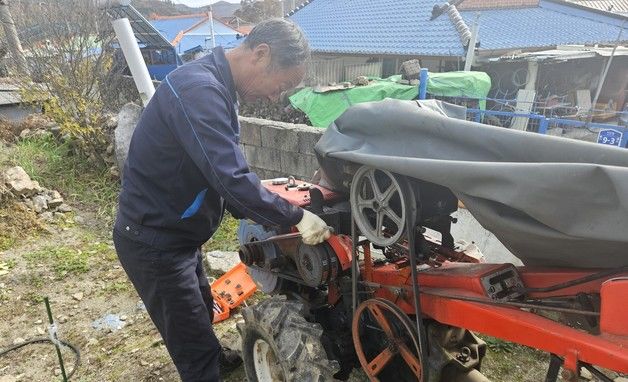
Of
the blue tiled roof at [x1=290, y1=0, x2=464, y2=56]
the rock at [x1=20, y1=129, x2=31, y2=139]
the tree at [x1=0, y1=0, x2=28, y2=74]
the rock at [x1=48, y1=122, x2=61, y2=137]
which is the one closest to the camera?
the tree at [x1=0, y1=0, x2=28, y2=74]

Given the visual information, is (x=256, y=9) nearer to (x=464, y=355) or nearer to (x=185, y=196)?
(x=185, y=196)

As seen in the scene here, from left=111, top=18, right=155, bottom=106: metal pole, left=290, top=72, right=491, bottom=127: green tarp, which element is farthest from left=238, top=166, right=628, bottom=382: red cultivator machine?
left=290, top=72, right=491, bottom=127: green tarp

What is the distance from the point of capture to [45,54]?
6.99 m

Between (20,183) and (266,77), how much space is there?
4.98 meters

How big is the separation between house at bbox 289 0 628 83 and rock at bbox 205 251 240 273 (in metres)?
12.1

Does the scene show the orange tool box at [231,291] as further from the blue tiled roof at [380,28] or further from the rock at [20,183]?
the blue tiled roof at [380,28]

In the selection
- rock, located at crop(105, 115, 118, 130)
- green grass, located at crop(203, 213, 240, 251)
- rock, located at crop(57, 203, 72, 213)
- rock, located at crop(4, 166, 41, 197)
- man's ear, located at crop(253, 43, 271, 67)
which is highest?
man's ear, located at crop(253, 43, 271, 67)

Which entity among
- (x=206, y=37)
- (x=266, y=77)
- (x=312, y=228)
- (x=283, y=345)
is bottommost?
(x=283, y=345)

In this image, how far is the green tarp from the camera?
860cm

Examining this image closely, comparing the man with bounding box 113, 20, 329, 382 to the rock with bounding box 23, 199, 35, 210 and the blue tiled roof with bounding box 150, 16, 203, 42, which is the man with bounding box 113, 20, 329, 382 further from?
the blue tiled roof with bounding box 150, 16, 203, 42

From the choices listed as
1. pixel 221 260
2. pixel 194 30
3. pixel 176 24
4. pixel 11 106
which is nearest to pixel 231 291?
pixel 221 260

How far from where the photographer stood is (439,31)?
53.7ft

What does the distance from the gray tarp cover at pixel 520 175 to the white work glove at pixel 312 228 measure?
1.13 ft

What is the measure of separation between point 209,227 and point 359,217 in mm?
887
